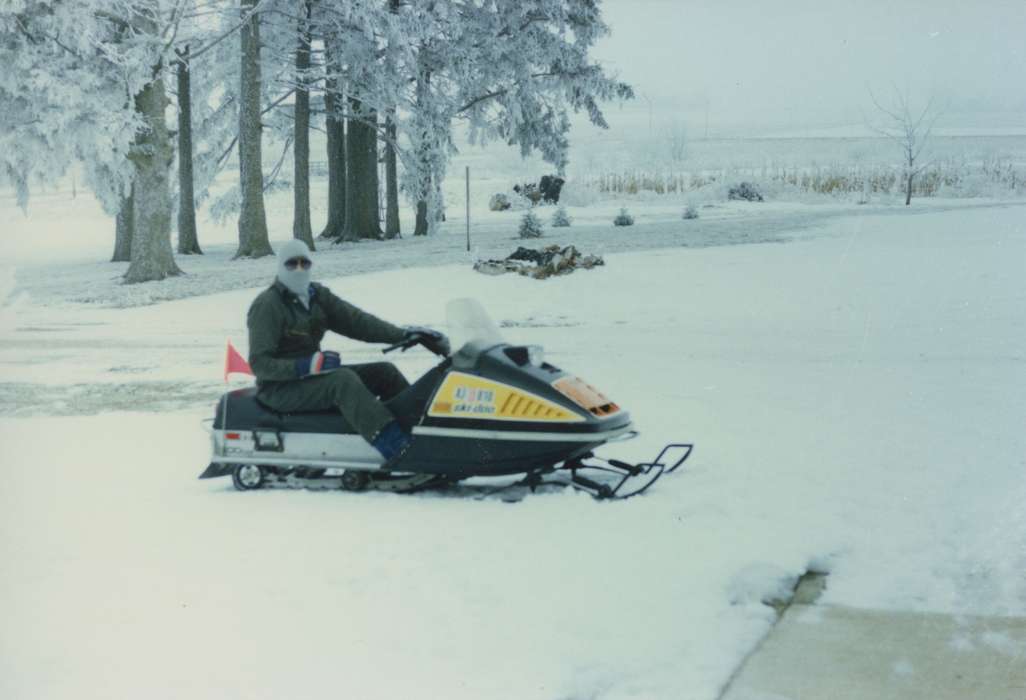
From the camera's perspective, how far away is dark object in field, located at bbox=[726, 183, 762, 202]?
89.1 ft

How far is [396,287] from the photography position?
12.2 m

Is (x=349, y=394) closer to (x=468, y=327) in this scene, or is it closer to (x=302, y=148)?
(x=468, y=327)

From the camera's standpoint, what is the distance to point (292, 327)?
498 centimetres

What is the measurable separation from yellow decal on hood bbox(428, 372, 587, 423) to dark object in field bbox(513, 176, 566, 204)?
23.2m

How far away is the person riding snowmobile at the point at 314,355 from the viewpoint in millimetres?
4793

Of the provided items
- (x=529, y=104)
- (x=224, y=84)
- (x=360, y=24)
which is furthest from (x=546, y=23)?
(x=224, y=84)

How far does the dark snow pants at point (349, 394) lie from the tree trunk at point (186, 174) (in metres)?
13.3

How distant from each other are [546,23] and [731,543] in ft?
53.9

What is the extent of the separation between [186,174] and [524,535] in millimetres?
16760

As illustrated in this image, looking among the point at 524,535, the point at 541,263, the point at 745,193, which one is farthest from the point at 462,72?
the point at 524,535

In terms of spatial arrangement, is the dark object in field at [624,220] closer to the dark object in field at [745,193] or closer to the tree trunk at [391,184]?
the tree trunk at [391,184]

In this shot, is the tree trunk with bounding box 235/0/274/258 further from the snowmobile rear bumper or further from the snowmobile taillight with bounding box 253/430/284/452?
the snowmobile rear bumper

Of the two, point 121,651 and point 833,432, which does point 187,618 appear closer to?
point 121,651

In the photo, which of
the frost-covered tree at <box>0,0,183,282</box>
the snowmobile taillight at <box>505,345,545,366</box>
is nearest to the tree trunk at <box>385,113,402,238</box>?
the frost-covered tree at <box>0,0,183,282</box>
